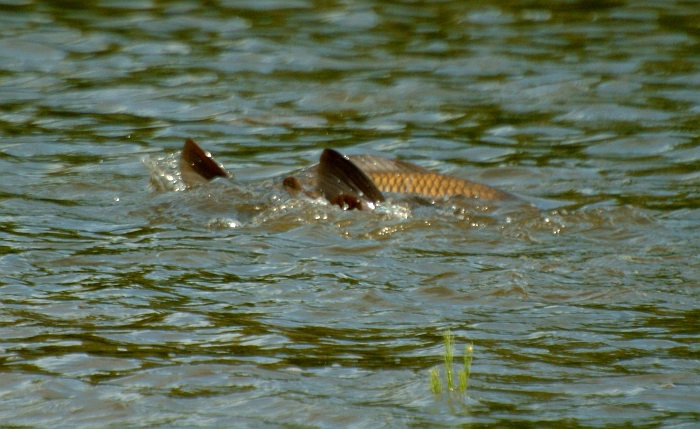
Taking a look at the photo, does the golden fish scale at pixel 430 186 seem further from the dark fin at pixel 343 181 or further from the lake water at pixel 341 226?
the dark fin at pixel 343 181

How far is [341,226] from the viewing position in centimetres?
574

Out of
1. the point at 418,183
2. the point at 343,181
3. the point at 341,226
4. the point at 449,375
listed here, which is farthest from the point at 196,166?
the point at 449,375

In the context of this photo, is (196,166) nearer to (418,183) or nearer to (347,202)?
(347,202)

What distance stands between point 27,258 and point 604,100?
17.5ft

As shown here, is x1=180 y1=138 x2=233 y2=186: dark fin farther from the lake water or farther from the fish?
the lake water

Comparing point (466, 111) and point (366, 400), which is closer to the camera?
point (366, 400)

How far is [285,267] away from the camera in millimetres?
5055

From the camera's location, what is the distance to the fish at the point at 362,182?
5.92 metres

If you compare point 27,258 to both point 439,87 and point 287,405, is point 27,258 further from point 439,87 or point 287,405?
point 439,87

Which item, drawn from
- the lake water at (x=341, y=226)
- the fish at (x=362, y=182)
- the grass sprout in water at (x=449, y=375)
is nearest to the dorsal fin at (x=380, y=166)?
the fish at (x=362, y=182)

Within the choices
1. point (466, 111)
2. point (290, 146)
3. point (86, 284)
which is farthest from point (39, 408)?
point (466, 111)

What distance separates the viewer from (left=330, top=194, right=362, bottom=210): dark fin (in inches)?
232

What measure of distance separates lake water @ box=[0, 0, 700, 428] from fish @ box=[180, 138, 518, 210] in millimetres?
91

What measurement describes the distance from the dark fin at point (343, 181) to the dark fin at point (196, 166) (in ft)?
2.05
